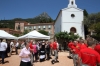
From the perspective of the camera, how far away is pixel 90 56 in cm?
430

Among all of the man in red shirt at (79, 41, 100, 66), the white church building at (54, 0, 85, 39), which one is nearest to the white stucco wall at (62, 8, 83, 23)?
the white church building at (54, 0, 85, 39)

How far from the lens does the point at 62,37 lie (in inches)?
1283

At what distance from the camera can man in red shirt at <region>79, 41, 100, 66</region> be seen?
4.23 meters

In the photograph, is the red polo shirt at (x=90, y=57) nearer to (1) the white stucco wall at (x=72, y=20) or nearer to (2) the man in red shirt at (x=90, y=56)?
(2) the man in red shirt at (x=90, y=56)

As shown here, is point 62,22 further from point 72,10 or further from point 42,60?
point 42,60

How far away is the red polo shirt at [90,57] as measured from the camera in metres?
4.22

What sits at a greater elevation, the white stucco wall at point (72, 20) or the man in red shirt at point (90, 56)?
the white stucco wall at point (72, 20)

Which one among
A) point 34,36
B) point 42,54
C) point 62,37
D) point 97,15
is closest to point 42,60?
point 42,54

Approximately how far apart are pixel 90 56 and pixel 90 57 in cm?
3

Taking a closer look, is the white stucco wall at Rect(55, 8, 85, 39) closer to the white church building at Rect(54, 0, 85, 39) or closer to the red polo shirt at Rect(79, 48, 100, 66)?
the white church building at Rect(54, 0, 85, 39)

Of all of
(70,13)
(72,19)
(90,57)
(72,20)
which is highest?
(70,13)

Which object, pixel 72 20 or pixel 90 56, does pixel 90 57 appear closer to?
pixel 90 56

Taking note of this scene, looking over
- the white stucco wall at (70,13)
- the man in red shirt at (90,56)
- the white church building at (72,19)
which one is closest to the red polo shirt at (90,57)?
the man in red shirt at (90,56)

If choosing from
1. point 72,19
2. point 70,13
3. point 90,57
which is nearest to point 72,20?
point 72,19
